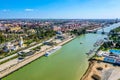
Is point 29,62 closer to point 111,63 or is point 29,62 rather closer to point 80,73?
point 80,73

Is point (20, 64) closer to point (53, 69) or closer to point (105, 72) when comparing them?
point (53, 69)

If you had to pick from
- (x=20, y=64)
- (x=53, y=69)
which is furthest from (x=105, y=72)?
(x=20, y=64)

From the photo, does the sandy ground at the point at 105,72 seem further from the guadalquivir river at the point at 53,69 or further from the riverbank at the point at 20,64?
the riverbank at the point at 20,64

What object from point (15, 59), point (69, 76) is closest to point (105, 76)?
point (69, 76)

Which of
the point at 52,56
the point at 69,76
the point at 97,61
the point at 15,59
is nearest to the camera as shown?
the point at 69,76

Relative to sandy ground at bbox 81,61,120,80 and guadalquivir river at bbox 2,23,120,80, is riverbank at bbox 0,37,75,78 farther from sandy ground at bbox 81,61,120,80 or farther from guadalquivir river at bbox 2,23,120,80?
sandy ground at bbox 81,61,120,80

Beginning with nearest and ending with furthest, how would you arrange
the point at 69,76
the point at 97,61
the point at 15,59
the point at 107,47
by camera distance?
the point at 69,76 → the point at 97,61 → the point at 15,59 → the point at 107,47

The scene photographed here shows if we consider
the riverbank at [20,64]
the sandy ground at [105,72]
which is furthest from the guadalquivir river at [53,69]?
the sandy ground at [105,72]

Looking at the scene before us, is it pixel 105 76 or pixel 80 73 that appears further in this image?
pixel 80 73
